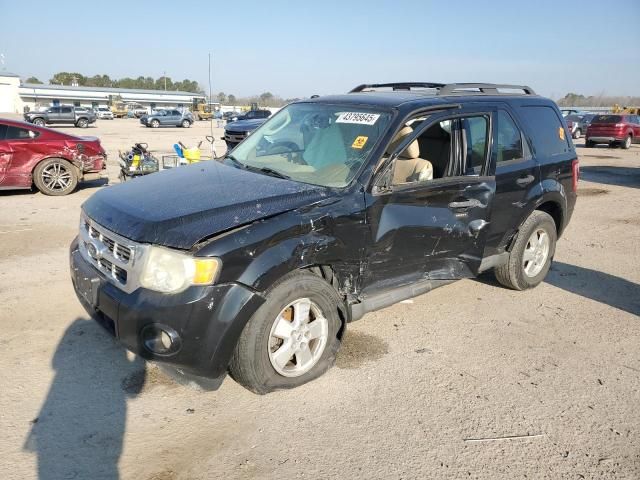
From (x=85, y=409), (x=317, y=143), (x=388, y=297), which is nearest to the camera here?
(x=85, y=409)

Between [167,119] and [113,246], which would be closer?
[113,246]

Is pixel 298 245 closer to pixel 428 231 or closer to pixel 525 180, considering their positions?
pixel 428 231

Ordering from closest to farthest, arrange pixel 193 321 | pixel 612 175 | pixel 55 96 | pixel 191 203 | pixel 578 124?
pixel 193 321 < pixel 191 203 < pixel 612 175 < pixel 578 124 < pixel 55 96

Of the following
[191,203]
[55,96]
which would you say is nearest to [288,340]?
[191,203]

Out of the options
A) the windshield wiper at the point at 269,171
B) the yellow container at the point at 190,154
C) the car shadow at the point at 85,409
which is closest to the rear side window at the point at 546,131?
the windshield wiper at the point at 269,171

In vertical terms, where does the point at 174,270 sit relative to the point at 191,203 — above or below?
below

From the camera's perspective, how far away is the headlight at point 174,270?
2.76 meters

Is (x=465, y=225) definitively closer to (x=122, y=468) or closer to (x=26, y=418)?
(x=122, y=468)

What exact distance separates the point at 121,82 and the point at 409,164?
148949 mm

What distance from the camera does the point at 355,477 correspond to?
2545mm

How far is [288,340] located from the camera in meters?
3.22

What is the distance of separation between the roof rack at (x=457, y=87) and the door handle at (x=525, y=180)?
88cm

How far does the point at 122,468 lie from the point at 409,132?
2.84 m

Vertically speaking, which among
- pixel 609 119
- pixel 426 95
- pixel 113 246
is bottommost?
pixel 113 246
